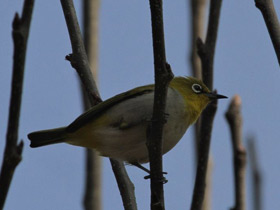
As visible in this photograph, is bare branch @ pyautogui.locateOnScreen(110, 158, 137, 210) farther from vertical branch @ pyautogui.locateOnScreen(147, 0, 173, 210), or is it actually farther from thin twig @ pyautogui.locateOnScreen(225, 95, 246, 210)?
thin twig @ pyautogui.locateOnScreen(225, 95, 246, 210)

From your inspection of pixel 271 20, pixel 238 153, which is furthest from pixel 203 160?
pixel 271 20

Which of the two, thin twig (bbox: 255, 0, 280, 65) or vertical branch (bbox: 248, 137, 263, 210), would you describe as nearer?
thin twig (bbox: 255, 0, 280, 65)

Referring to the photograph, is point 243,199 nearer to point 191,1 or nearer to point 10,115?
point 10,115

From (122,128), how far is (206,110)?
2.73ft

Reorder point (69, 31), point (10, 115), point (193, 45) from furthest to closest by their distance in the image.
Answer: point (193, 45), point (69, 31), point (10, 115)

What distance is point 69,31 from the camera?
13.8 ft

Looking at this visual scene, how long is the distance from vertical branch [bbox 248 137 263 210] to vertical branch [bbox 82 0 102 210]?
61.5 inches

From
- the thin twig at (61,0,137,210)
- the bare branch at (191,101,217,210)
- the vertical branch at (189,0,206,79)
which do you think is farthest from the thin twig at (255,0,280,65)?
the vertical branch at (189,0,206,79)

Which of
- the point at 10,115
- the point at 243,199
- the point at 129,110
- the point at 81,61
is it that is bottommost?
the point at 243,199

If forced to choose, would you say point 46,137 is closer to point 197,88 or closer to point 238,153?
point 197,88

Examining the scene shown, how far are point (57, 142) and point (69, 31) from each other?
3.85 ft

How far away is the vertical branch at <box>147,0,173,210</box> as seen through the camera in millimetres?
2729

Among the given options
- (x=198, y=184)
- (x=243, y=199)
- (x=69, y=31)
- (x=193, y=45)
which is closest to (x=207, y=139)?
(x=198, y=184)

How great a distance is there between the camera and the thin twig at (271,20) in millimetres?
3016
